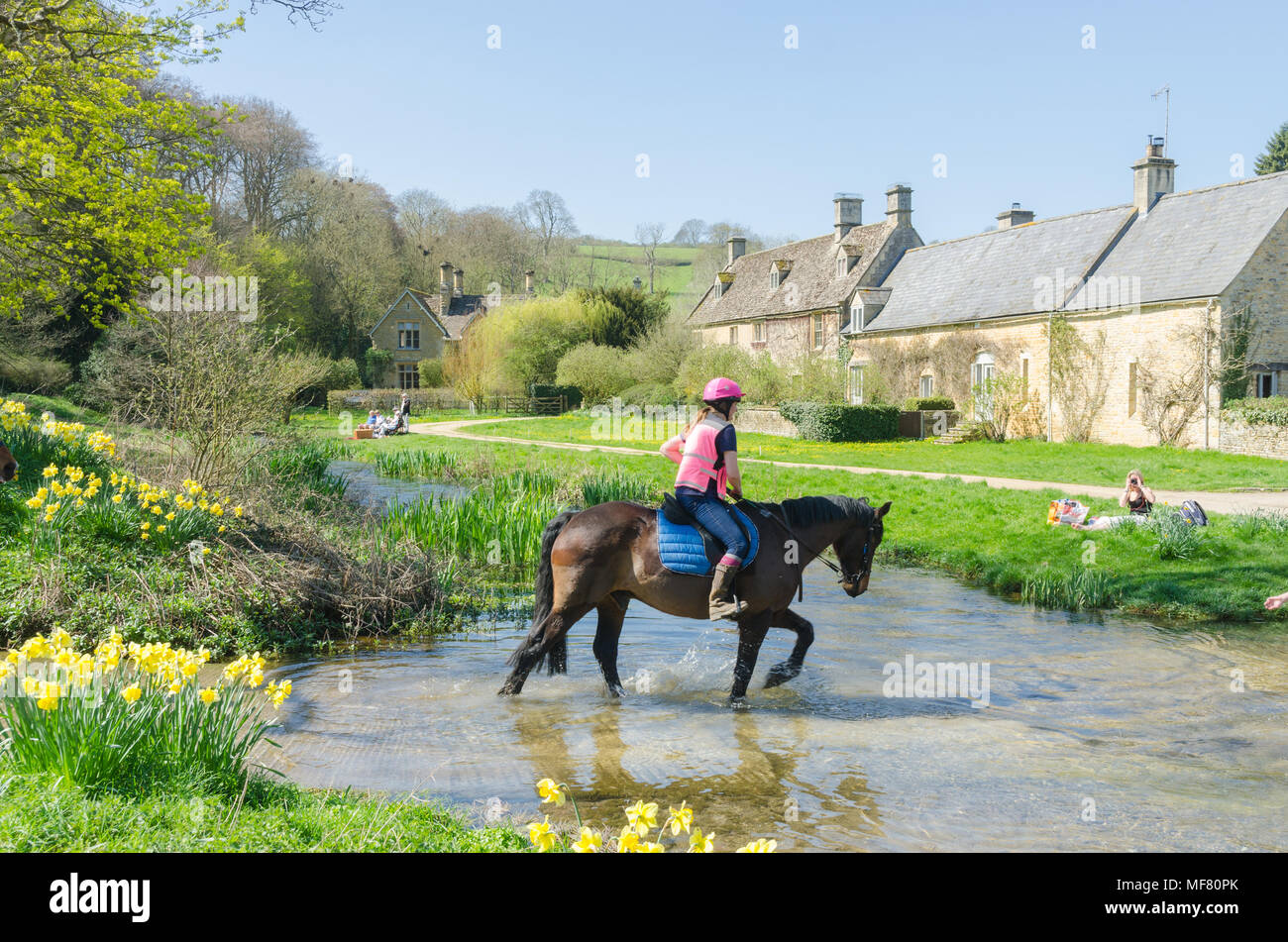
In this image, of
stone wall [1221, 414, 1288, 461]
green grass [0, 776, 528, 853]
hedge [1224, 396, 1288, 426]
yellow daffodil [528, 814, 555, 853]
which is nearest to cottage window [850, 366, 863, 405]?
stone wall [1221, 414, 1288, 461]

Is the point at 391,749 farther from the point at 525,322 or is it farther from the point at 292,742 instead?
the point at 525,322

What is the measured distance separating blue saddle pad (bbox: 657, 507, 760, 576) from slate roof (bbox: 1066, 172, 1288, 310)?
26512 mm

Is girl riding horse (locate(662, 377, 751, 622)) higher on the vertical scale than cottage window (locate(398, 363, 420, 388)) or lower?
lower

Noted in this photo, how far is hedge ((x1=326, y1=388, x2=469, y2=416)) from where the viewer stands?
4850 centimetres

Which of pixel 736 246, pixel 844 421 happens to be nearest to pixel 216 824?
pixel 844 421

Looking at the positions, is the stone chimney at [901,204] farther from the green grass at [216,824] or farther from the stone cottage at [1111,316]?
the green grass at [216,824]

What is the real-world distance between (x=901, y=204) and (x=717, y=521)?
41060 millimetres

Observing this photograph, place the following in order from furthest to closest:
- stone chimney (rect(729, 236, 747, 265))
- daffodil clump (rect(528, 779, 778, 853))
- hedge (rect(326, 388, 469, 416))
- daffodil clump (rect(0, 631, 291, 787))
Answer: stone chimney (rect(729, 236, 747, 265)), hedge (rect(326, 388, 469, 416)), daffodil clump (rect(0, 631, 291, 787)), daffodil clump (rect(528, 779, 778, 853))

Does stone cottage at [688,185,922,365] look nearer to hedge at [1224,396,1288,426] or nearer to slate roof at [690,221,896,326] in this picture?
slate roof at [690,221,896,326]

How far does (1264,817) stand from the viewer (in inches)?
222

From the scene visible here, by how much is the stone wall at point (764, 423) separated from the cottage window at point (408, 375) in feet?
113

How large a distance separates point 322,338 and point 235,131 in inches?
476
